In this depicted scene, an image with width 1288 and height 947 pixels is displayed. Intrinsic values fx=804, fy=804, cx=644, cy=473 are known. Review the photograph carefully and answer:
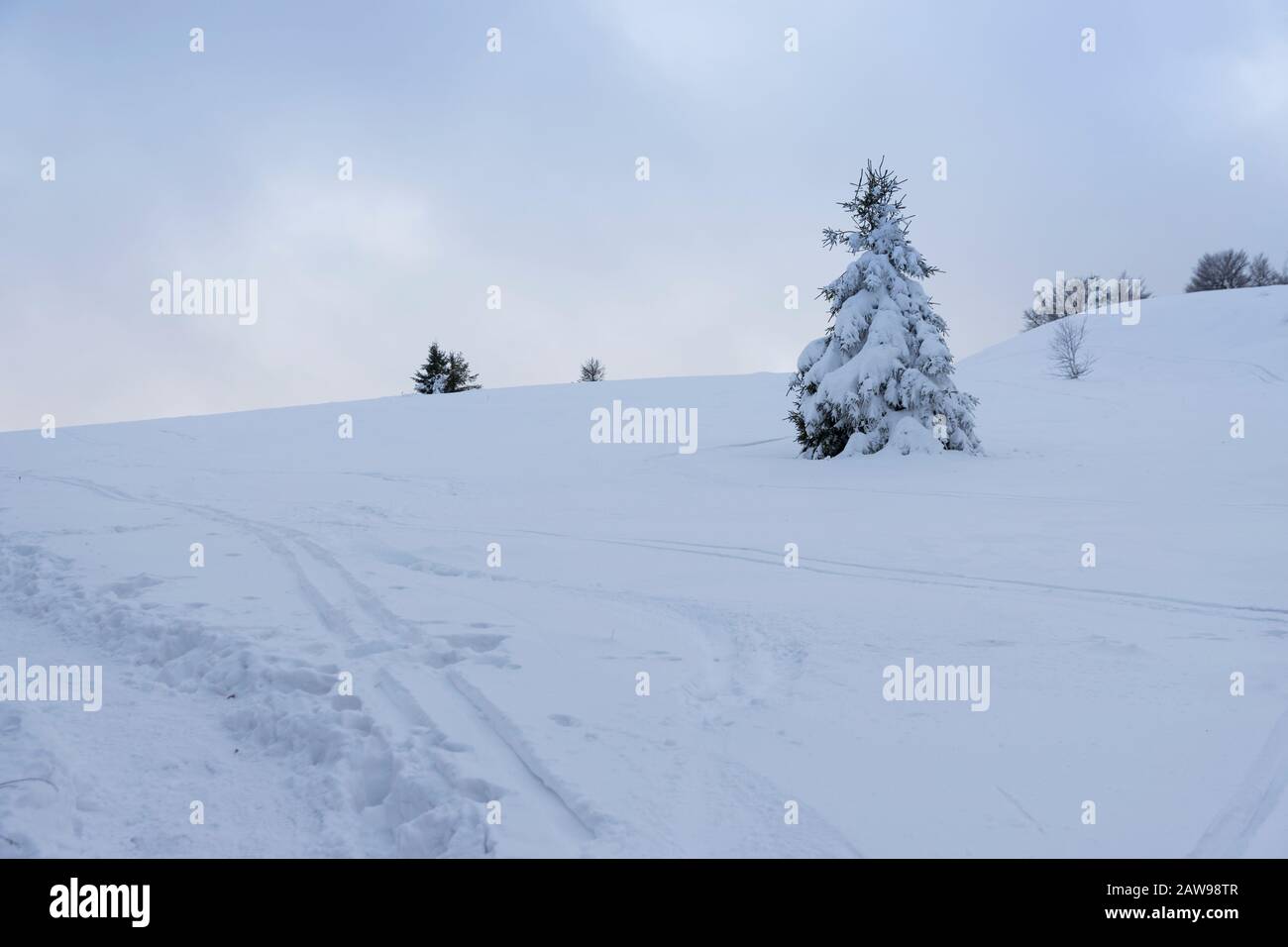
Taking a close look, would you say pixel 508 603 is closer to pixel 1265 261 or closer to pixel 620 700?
pixel 620 700

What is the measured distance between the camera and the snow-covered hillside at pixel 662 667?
12.2 feet

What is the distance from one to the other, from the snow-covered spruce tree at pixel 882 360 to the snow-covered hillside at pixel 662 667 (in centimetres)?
271

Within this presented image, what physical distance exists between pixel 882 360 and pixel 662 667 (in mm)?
11761

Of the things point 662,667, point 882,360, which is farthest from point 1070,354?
point 662,667

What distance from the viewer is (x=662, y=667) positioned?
5.59m

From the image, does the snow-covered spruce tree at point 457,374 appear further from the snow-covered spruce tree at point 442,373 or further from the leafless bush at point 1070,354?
the leafless bush at point 1070,354

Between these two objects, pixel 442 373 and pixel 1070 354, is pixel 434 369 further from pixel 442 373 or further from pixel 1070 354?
pixel 1070 354

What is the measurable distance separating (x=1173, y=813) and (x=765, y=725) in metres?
1.96

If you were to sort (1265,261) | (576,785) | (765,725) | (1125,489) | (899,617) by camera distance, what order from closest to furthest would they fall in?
(576,785) < (765,725) < (899,617) < (1125,489) < (1265,261)

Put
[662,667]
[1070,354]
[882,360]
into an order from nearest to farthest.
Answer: [662,667] → [882,360] → [1070,354]

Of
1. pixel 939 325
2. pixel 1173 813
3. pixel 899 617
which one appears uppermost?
pixel 939 325

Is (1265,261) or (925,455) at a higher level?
(1265,261)

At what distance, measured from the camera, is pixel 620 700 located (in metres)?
5.00
